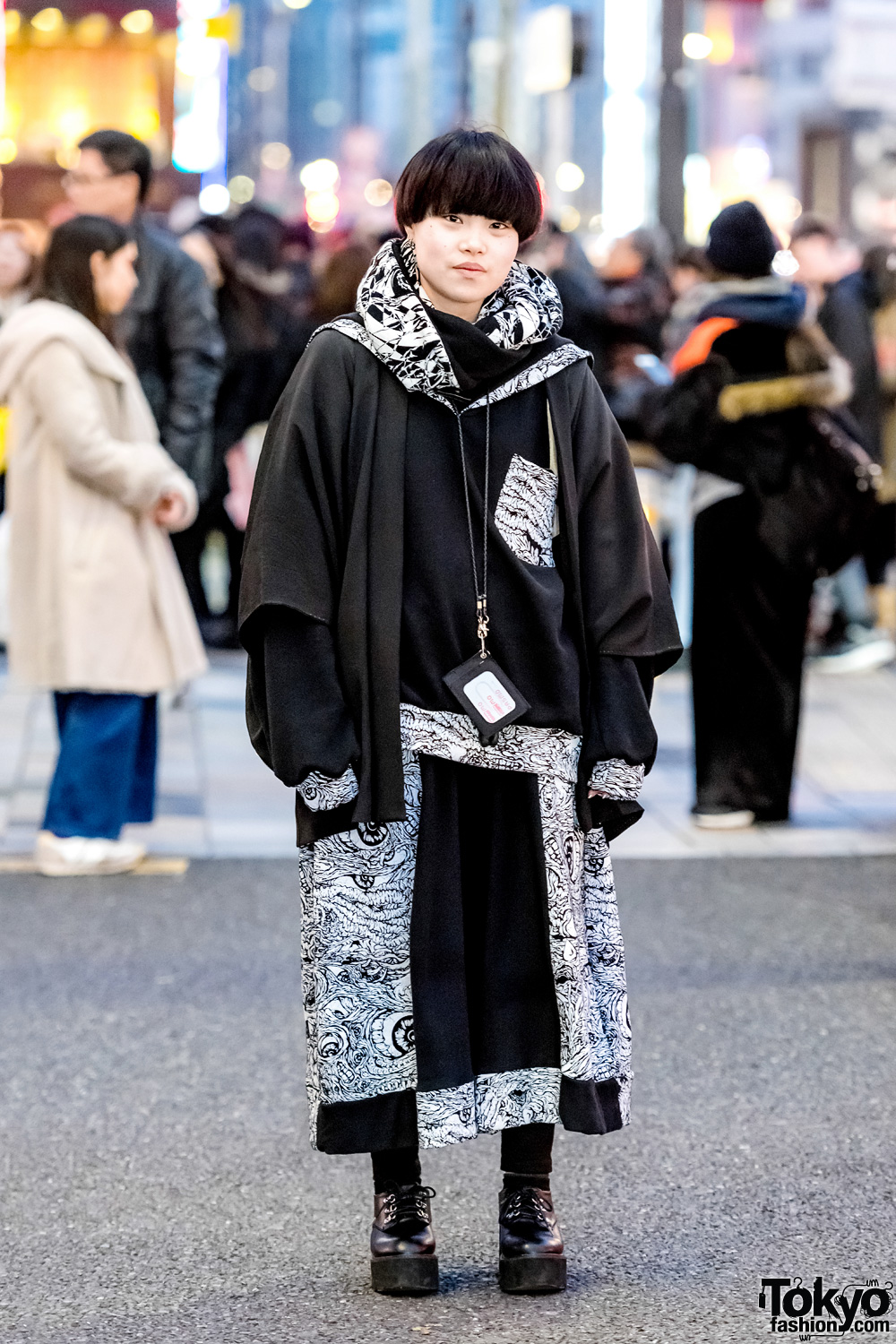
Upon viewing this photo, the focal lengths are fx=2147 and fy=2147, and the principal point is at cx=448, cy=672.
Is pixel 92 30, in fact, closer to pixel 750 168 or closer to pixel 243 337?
pixel 243 337

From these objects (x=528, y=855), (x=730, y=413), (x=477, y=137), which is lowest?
Answer: (x=528, y=855)

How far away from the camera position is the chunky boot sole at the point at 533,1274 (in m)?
3.48

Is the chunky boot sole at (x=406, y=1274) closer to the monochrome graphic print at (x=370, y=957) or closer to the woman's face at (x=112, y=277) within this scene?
the monochrome graphic print at (x=370, y=957)

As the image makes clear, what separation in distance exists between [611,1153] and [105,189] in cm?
468

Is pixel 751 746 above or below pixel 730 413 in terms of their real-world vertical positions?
below

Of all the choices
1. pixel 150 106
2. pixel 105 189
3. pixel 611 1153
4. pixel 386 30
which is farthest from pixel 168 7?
pixel 386 30

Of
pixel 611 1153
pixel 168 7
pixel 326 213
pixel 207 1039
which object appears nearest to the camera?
pixel 611 1153

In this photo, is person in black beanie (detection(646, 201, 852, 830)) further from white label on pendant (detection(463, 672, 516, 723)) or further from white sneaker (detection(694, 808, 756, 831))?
white label on pendant (detection(463, 672, 516, 723))

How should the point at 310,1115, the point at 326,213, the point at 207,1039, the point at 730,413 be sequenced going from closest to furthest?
the point at 310,1115
the point at 207,1039
the point at 730,413
the point at 326,213

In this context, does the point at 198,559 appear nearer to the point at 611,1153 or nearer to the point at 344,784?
the point at 611,1153

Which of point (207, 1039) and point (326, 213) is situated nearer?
point (207, 1039)

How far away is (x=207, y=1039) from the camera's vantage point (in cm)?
504

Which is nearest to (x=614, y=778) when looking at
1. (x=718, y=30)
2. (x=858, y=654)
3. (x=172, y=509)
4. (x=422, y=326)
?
(x=422, y=326)

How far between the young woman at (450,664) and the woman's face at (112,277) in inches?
121
